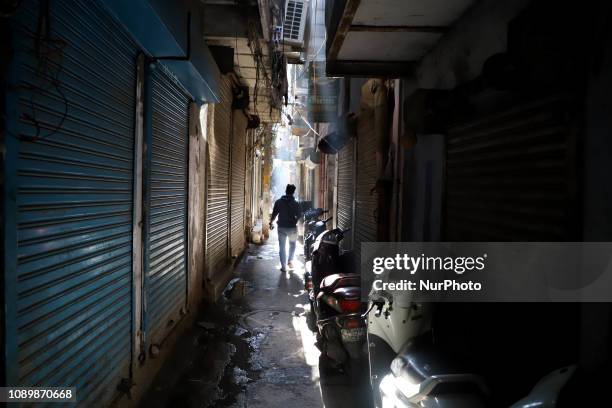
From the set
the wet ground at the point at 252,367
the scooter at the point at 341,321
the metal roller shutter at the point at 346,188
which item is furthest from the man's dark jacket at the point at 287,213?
the scooter at the point at 341,321

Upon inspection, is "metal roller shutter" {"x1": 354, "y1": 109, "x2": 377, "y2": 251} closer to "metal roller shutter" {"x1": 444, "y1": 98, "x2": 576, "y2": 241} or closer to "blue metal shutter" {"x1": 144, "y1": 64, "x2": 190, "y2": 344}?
"blue metal shutter" {"x1": 144, "y1": 64, "x2": 190, "y2": 344}

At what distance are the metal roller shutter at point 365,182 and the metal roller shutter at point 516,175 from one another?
316 cm

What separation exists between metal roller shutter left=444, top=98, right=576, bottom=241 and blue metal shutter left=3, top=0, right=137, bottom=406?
2.70m

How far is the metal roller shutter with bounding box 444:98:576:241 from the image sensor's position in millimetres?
2188

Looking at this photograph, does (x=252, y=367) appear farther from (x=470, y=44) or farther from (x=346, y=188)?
(x=346, y=188)

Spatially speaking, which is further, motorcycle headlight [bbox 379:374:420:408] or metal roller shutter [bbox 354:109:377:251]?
metal roller shutter [bbox 354:109:377:251]

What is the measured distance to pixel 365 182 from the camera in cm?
758

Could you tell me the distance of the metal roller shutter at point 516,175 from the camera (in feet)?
7.18

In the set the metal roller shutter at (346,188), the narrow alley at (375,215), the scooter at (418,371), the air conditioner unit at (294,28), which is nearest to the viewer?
the scooter at (418,371)

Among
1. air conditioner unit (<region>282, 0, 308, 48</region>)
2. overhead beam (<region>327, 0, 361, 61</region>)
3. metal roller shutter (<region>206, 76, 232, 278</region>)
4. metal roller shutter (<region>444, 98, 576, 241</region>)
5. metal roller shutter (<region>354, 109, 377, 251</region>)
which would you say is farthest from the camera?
air conditioner unit (<region>282, 0, 308, 48</region>)

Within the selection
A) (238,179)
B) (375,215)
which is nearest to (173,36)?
(375,215)

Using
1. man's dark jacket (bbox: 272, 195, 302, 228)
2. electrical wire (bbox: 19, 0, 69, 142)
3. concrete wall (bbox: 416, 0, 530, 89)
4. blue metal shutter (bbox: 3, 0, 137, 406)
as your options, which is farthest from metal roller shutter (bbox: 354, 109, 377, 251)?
electrical wire (bbox: 19, 0, 69, 142)

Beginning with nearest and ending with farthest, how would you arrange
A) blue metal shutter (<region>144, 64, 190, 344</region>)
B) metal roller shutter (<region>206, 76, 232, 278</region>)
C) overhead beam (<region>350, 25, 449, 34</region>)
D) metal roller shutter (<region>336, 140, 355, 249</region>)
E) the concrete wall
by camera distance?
the concrete wall, overhead beam (<region>350, 25, 449, 34</region>), blue metal shutter (<region>144, 64, 190, 344</region>), metal roller shutter (<region>206, 76, 232, 278</region>), metal roller shutter (<region>336, 140, 355, 249</region>)

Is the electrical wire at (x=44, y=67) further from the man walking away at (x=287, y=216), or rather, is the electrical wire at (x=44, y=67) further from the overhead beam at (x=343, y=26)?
the man walking away at (x=287, y=216)
